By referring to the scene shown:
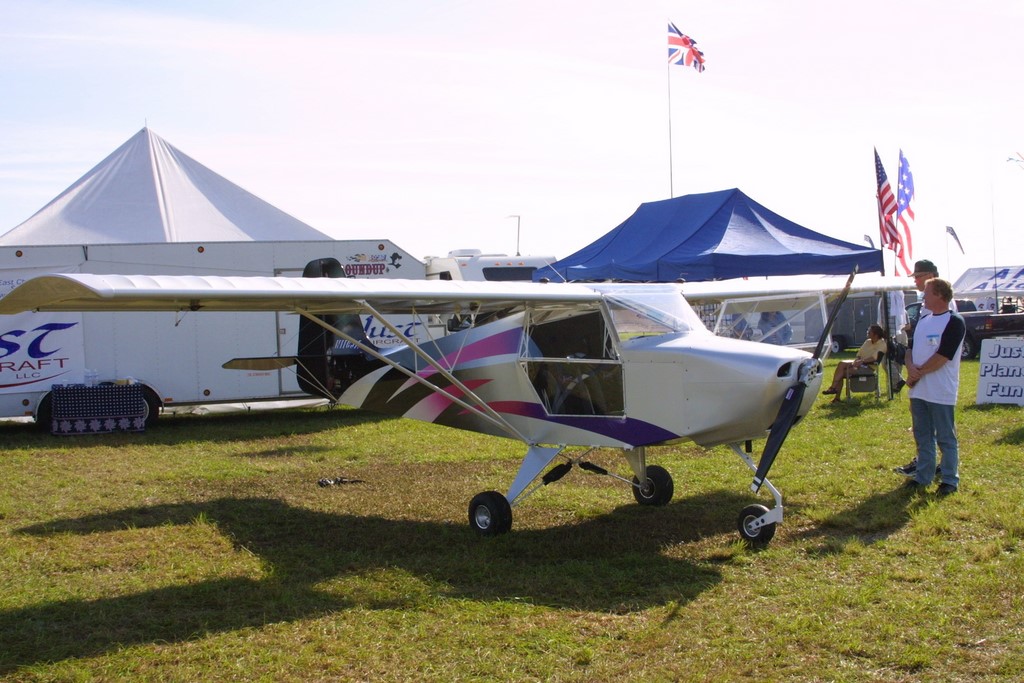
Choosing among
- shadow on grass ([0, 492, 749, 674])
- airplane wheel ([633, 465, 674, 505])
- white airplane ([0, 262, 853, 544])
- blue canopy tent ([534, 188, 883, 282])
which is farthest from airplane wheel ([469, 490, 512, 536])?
blue canopy tent ([534, 188, 883, 282])

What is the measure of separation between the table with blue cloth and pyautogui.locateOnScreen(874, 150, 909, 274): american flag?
515 inches

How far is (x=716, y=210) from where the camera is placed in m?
18.2

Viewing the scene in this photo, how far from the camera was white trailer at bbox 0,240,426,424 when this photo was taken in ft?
42.9

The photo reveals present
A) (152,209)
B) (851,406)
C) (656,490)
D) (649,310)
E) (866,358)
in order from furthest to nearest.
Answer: (152,209), (866,358), (851,406), (656,490), (649,310)

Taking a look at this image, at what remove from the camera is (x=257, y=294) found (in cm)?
596

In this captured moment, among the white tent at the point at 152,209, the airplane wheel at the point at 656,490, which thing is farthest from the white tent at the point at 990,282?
the airplane wheel at the point at 656,490

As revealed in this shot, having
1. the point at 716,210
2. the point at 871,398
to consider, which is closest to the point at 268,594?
the point at 871,398

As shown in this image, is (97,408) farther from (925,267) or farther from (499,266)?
(499,266)

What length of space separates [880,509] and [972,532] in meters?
0.89

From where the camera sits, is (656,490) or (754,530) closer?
(754,530)

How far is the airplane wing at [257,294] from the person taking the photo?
542 centimetres

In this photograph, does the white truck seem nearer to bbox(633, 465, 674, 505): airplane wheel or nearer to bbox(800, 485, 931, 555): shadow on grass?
bbox(633, 465, 674, 505): airplane wheel

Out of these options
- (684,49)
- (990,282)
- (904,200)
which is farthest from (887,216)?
(990,282)

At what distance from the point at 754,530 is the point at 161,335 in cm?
1038
